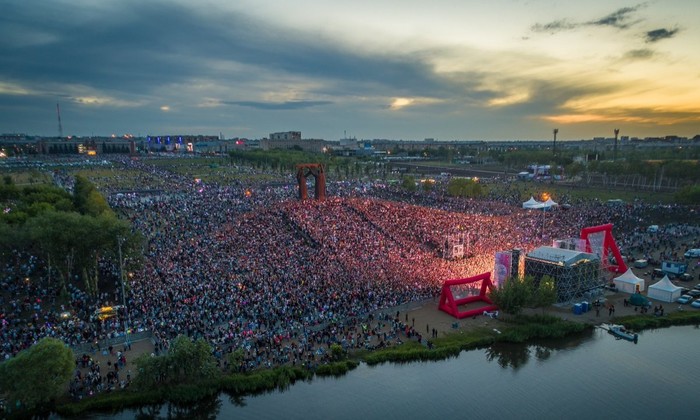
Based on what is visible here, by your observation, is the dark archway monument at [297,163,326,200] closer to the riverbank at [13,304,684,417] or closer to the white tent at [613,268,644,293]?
the riverbank at [13,304,684,417]

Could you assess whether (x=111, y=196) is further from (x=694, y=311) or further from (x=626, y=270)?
(x=694, y=311)

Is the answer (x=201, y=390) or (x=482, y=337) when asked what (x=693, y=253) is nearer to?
(x=482, y=337)

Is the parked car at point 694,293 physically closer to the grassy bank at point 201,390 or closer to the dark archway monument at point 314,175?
the grassy bank at point 201,390

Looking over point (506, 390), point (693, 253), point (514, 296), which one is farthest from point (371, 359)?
point (693, 253)

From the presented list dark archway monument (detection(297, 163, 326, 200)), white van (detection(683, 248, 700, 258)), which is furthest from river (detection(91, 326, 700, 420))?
dark archway monument (detection(297, 163, 326, 200))

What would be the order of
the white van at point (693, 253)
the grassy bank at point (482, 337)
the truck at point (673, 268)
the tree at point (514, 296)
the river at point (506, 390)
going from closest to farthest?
the river at point (506, 390) < the grassy bank at point (482, 337) < the tree at point (514, 296) < the truck at point (673, 268) < the white van at point (693, 253)

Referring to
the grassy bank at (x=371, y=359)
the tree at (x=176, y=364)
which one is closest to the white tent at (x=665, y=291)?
the grassy bank at (x=371, y=359)

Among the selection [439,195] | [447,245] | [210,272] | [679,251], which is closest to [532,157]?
[439,195]
